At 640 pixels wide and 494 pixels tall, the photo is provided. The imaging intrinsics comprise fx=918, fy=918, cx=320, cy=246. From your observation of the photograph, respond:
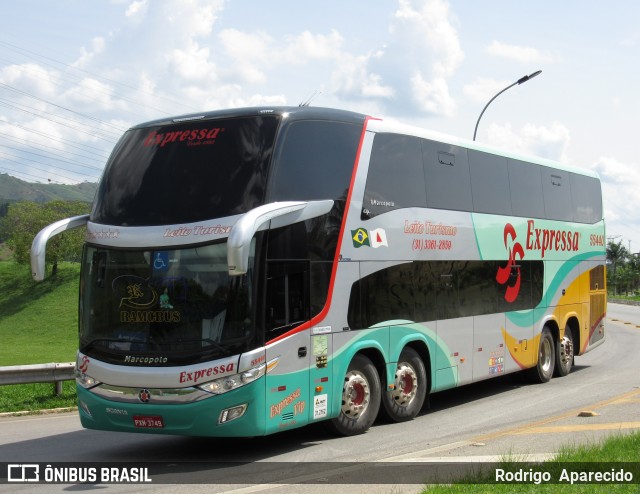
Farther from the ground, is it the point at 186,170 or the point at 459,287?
the point at 186,170

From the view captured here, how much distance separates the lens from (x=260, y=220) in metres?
9.97

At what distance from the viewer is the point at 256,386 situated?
1016cm

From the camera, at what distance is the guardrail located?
15.3m

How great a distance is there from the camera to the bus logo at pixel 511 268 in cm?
1632

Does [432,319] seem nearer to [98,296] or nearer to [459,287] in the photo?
[459,287]

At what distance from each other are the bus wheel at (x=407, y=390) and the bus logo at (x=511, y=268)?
10.5 feet

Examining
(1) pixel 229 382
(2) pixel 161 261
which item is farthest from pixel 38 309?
(1) pixel 229 382

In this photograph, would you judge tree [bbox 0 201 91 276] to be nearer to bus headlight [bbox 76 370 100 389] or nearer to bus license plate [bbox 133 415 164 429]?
bus headlight [bbox 76 370 100 389]

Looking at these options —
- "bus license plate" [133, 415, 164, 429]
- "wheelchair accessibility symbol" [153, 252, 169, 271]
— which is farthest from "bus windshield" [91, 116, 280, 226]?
"bus license plate" [133, 415, 164, 429]

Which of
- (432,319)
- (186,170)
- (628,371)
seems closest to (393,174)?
(432,319)

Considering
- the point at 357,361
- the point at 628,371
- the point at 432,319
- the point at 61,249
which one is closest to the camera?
the point at 357,361

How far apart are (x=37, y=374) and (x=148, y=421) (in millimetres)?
6237

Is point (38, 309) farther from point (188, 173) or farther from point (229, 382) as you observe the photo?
point (229, 382)

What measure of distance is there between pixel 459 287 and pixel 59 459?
22.9 feet
